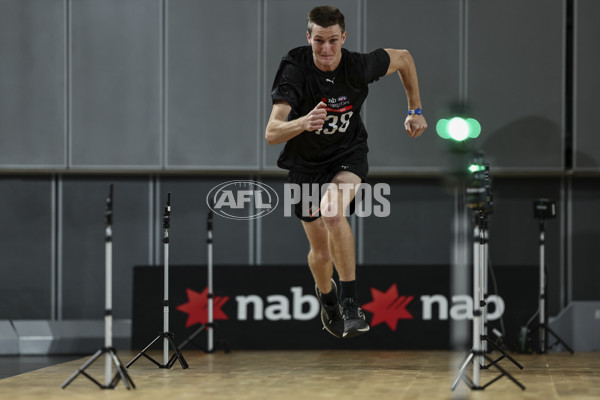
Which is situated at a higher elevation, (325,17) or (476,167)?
(325,17)

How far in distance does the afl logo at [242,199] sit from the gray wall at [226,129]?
0.31 ft

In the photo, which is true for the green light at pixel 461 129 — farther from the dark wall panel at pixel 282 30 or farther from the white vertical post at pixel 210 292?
the white vertical post at pixel 210 292

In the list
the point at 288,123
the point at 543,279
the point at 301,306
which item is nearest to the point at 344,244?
the point at 288,123

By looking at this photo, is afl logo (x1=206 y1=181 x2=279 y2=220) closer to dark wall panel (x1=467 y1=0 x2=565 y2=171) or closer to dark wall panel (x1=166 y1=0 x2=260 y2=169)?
dark wall panel (x1=166 y1=0 x2=260 y2=169)

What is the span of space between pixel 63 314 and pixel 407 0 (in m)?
5.07

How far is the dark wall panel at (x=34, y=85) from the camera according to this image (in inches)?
321

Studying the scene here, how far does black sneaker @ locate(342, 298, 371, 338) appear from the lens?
449 centimetres

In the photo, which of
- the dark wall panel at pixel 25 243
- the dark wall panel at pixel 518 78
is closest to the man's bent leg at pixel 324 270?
the dark wall panel at pixel 518 78

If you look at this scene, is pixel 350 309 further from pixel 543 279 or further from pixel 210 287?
pixel 543 279

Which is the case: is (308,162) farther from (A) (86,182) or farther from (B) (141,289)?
(A) (86,182)

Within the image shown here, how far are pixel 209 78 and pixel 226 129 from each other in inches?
23.1

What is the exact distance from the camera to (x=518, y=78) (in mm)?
8078

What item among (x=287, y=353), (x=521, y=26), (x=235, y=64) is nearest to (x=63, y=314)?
(x=287, y=353)

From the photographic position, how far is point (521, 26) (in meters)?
8.09
